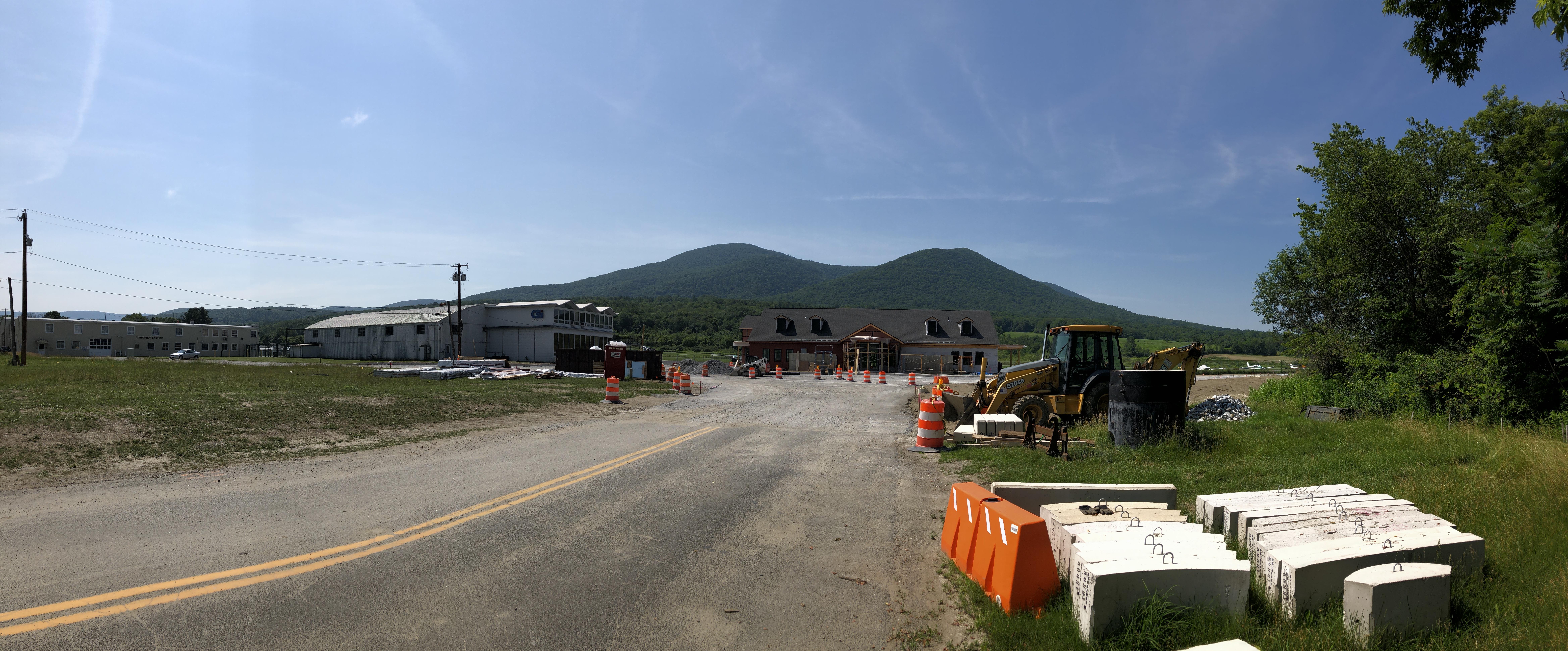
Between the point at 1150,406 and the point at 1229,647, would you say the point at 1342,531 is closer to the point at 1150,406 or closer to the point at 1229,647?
the point at 1229,647

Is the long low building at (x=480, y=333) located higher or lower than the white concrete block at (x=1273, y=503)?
higher

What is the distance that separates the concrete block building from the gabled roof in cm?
7

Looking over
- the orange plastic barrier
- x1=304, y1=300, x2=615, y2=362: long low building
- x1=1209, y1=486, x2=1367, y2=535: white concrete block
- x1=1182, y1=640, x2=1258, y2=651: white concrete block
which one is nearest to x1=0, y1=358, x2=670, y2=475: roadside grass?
the orange plastic barrier

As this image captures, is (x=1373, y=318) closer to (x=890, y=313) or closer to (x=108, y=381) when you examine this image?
(x=108, y=381)

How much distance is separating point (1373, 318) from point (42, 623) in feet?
85.9

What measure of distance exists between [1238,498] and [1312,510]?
27.8 inches

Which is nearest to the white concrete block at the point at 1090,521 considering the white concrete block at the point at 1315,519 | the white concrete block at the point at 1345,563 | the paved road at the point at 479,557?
the white concrete block at the point at 1315,519

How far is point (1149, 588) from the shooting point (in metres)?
4.11

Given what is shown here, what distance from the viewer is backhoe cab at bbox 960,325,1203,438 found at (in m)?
15.4

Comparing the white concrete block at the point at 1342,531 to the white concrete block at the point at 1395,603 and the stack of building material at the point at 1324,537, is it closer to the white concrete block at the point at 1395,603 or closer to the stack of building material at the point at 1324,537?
the stack of building material at the point at 1324,537

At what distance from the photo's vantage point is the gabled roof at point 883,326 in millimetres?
60656

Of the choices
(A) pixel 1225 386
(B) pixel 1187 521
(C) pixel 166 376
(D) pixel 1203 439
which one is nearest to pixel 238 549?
(B) pixel 1187 521

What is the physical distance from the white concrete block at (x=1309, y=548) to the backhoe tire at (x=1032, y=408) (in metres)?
10.1

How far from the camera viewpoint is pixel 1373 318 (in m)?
19.1
